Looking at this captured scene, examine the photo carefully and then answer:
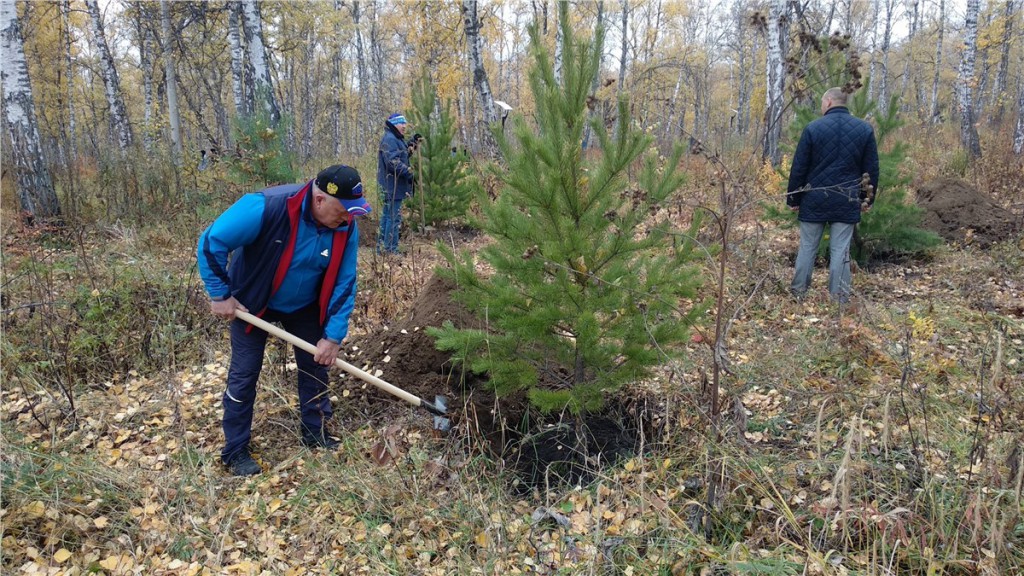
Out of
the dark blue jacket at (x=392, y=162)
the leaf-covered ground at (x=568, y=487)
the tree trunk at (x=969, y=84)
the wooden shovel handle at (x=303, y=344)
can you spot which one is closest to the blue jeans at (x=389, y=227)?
the dark blue jacket at (x=392, y=162)

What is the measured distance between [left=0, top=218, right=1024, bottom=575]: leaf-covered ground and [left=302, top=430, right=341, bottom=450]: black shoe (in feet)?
0.36

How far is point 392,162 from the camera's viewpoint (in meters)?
7.38

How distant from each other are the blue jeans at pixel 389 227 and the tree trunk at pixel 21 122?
206 inches

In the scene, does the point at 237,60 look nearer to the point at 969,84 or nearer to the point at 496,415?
the point at 496,415

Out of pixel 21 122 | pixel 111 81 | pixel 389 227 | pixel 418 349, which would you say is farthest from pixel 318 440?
pixel 111 81

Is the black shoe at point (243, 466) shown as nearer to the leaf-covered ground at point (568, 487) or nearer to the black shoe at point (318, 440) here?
the leaf-covered ground at point (568, 487)

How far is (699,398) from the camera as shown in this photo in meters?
3.05

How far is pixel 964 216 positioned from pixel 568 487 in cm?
748

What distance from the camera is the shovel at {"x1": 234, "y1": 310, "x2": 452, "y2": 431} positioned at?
10.6ft

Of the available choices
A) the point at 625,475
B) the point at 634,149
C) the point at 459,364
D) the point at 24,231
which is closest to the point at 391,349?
the point at 459,364

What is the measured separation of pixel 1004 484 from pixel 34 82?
30.3 metres

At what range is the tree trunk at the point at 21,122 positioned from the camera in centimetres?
837

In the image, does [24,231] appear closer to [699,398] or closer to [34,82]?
[699,398]

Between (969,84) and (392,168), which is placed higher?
(969,84)
